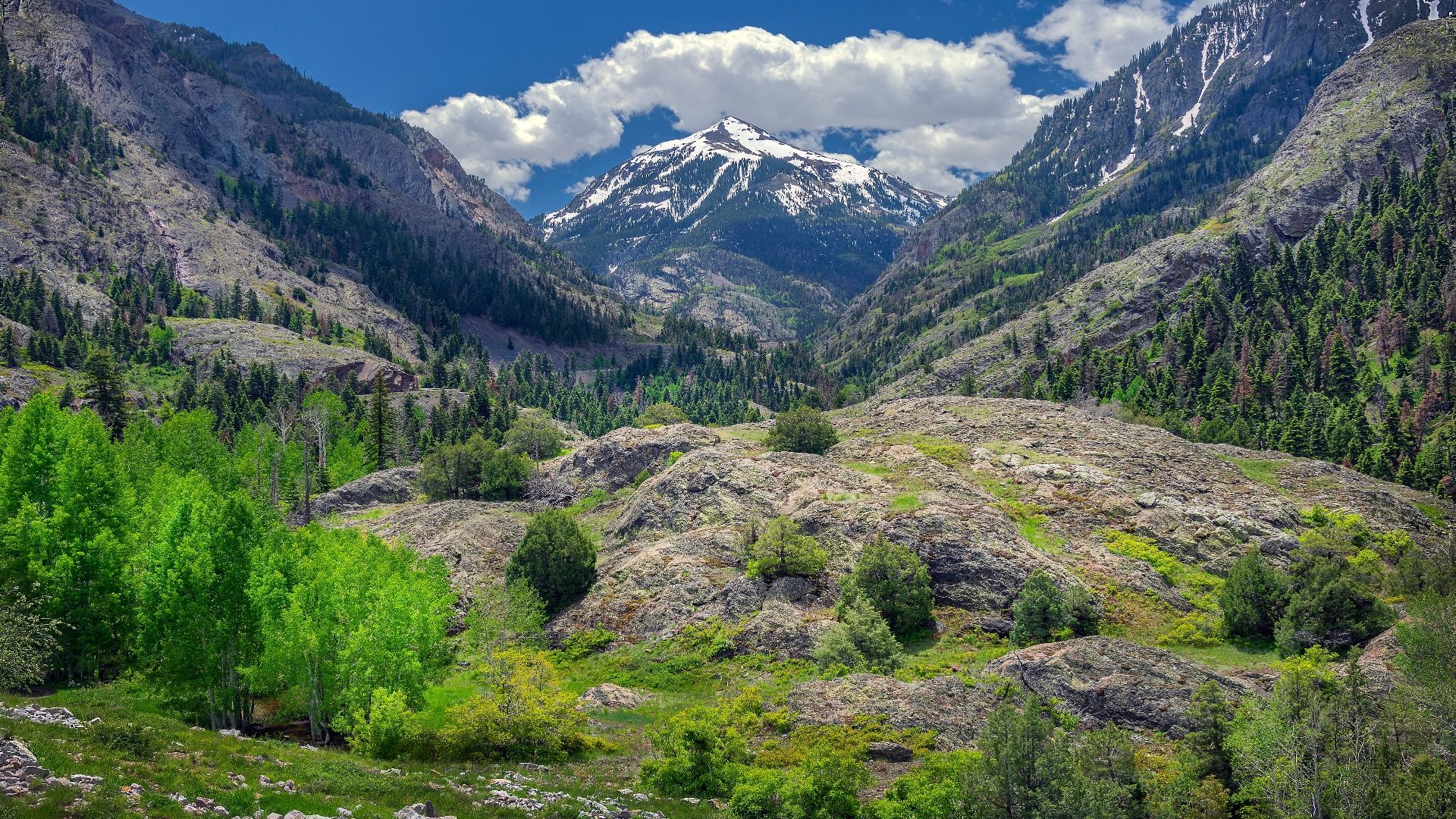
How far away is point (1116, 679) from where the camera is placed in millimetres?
55188

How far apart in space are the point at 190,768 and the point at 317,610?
23.6 metres

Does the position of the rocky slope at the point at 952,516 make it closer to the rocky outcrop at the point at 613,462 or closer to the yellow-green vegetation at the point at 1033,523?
the yellow-green vegetation at the point at 1033,523

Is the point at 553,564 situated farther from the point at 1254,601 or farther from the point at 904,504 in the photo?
the point at 1254,601

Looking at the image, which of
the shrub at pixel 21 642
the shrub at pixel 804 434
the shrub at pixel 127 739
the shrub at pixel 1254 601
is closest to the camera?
the shrub at pixel 127 739

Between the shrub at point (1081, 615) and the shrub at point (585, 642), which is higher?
the shrub at point (1081, 615)

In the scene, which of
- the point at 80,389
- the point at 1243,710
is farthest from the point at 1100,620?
the point at 80,389

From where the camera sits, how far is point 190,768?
30.1 m

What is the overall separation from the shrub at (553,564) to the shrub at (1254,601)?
5850cm

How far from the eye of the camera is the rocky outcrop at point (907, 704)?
173ft

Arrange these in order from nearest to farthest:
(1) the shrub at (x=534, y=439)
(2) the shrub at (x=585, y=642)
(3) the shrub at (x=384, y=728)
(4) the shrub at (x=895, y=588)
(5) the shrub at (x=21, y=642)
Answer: (5) the shrub at (x=21, y=642) < (3) the shrub at (x=384, y=728) < (4) the shrub at (x=895, y=588) < (2) the shrub at (x=585, y=642) < (1) the shrub at (x=534, y=439)

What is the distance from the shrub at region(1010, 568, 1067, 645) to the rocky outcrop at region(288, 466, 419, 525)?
3506 inches

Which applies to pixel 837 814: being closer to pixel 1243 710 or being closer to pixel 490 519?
pixel 1243 710

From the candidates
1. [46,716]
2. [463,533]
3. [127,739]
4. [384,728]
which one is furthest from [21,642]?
[463,533]

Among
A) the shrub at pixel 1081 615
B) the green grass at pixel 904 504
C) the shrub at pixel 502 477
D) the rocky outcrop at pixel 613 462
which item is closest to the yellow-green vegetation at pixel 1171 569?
the shrub at pixel 1081 615
